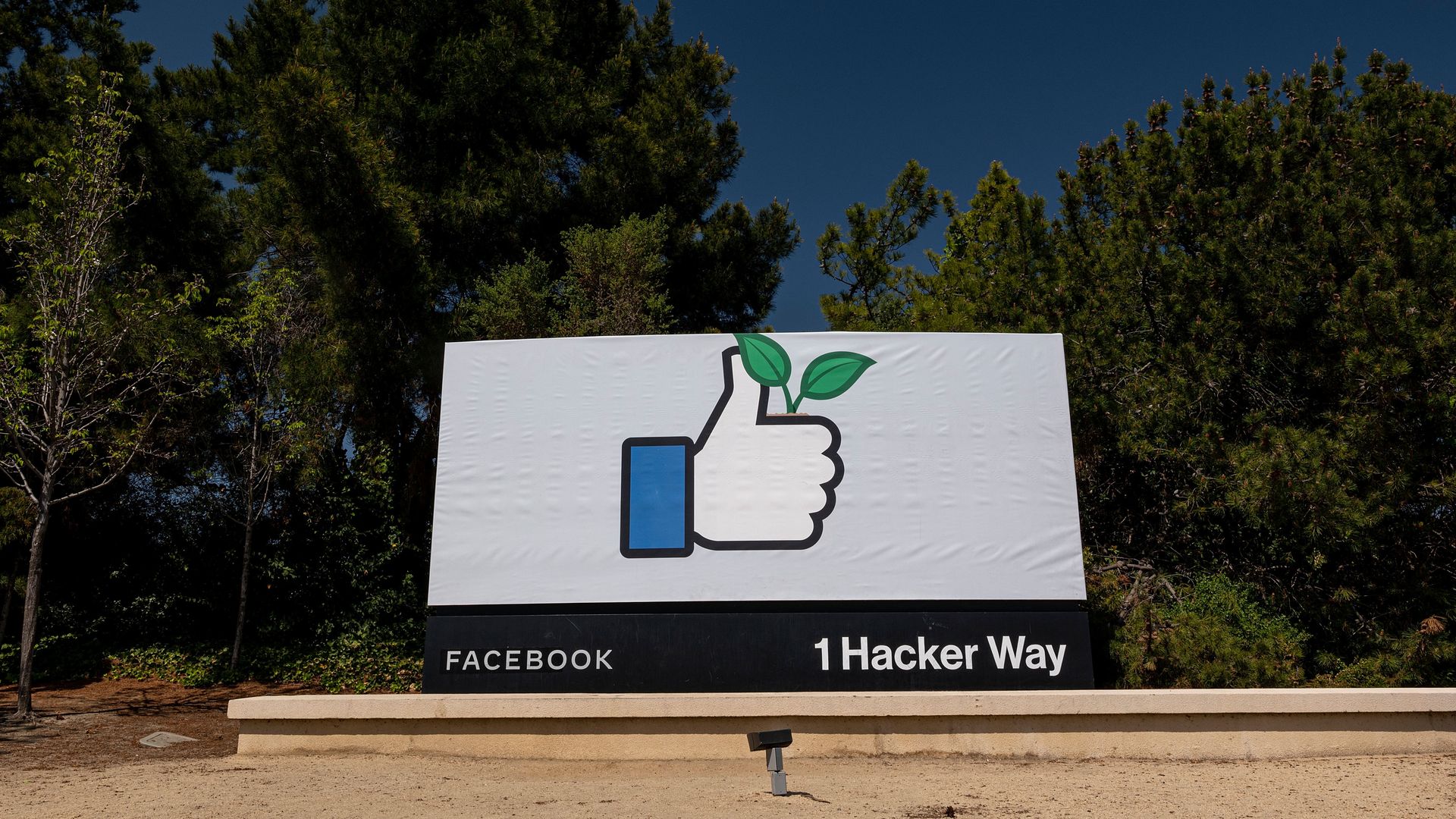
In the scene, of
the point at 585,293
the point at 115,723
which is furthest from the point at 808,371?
the point at 115,723

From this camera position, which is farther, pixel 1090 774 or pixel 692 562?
pixel 692 562

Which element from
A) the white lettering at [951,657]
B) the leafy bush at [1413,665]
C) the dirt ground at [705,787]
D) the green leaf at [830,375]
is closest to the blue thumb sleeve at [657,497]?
the green leaf at [830,375]

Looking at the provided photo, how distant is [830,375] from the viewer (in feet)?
25.7

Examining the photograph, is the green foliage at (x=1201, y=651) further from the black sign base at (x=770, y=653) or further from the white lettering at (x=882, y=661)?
the white lettering at (x=882, y=661)

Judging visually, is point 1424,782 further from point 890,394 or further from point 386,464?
point 386,464

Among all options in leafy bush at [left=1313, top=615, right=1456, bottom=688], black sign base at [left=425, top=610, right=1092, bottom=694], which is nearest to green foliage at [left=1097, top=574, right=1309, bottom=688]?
leafy bush at [left=1313, top=615, right=1456, bottom=688]

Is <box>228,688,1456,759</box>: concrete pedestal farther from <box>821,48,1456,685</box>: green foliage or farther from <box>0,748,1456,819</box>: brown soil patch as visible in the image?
<box>821,48,1456,685</box>: green foliage

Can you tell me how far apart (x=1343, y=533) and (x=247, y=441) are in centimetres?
1267

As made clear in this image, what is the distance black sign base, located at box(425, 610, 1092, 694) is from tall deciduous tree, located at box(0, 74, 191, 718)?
504 cm

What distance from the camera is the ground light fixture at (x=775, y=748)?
536cm

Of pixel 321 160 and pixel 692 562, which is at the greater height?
pixel 321 160

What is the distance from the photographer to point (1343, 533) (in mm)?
8383

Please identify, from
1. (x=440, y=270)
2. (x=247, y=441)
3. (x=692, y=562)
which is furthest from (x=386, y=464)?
(x=692, y=562)

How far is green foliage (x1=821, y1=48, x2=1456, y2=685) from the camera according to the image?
8.51 metres
